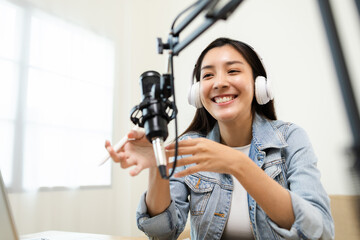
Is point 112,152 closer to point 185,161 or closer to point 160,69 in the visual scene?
point 185,161

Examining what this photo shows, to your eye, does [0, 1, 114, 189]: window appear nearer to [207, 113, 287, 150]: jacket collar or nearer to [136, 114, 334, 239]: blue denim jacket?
[136, 114, 334, 239]: blue denim jacket

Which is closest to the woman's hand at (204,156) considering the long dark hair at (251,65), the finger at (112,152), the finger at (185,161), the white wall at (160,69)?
the finger at (185,161)

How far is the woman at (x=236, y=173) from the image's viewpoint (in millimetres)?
714

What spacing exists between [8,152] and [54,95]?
53cm

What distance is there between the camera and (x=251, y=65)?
44.4 inches

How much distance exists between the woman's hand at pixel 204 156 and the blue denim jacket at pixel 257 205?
224mm

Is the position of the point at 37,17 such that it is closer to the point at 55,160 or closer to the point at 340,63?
the point at 55,160

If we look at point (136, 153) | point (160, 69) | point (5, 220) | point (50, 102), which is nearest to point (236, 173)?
point (136, 153)

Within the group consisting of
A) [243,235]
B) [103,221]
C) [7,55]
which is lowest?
[103,221]

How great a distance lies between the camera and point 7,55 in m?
1.94

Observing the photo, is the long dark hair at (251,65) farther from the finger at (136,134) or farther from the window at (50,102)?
the window at (50,102)

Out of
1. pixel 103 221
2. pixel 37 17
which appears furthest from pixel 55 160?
pixel 37 17

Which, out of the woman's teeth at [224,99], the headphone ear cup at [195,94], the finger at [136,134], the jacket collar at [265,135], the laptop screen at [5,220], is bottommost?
the laptop screen at [5,220]

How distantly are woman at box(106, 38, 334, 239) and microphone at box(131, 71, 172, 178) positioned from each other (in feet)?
0.53
